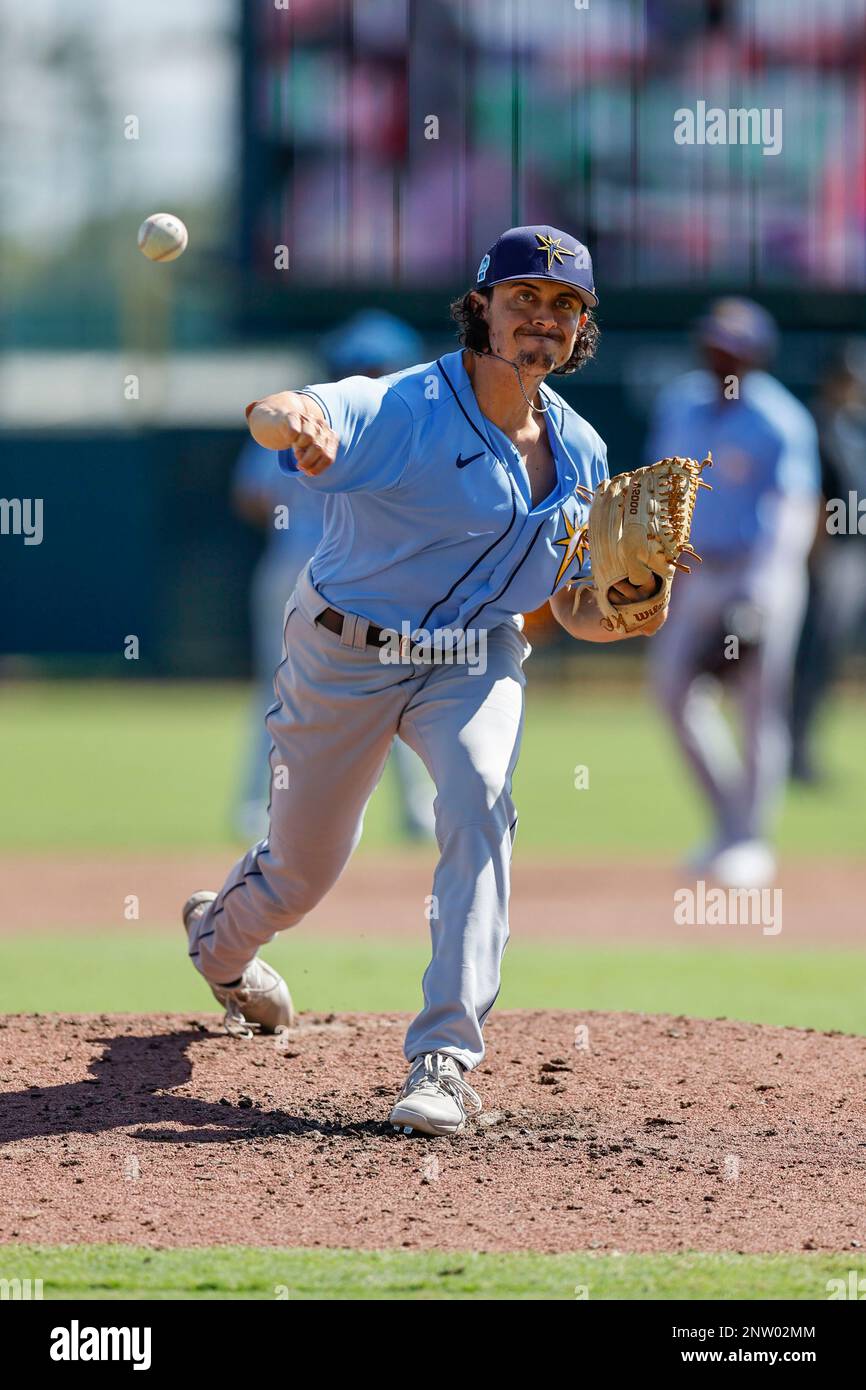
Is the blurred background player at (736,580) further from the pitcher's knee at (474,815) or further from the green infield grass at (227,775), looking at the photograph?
the pitcher's knee at (474,815)

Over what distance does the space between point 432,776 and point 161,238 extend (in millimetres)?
1585

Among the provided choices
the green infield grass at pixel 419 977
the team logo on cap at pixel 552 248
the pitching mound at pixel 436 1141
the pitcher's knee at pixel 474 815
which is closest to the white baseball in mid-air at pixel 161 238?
the team logo on cap at pixel 552 248

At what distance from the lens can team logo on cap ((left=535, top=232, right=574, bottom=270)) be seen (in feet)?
14.8

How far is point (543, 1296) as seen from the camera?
3422 mm

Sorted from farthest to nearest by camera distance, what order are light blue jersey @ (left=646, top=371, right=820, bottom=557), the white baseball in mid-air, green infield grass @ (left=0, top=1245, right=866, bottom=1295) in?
light blue jersey @ (left=646, top=371, right=820, bottom=557), the white baseball in mid-air, green infield grass @ (left=0, top=1245, right=866, bottom=1295)

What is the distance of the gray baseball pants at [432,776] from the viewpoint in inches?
178

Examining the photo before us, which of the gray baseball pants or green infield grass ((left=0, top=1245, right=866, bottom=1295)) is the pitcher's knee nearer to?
the gray baseball pants

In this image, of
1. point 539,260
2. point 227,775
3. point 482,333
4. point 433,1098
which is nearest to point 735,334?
point 482,333

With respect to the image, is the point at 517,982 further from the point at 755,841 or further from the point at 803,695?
the point at 803,695

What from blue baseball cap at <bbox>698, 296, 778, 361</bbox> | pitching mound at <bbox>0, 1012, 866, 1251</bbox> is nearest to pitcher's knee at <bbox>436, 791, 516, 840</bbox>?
pitching mound at <bbox>0, 1012, 866, 1251</bbox>

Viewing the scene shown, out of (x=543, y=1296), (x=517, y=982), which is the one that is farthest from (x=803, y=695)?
(x=543, y=1296)

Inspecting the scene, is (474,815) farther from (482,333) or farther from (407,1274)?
(407,1274)

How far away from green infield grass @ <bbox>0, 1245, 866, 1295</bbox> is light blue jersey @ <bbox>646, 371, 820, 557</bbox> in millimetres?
5942

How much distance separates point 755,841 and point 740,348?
7.66 ft
